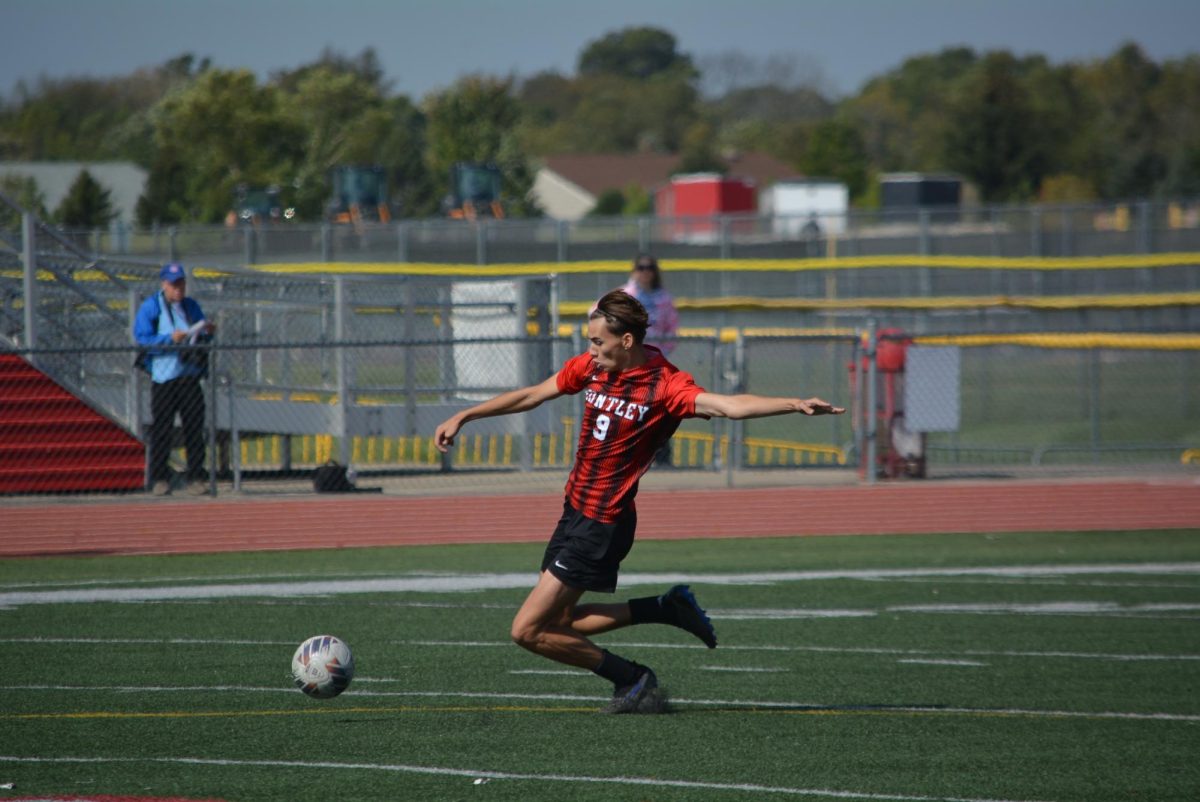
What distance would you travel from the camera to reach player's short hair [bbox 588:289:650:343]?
6301 mm

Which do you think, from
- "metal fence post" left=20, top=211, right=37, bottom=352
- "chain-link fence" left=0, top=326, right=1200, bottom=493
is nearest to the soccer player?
"chain-link fence" left=0, top=326, right=1200, bottom=493

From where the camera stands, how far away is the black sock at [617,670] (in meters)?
6.74

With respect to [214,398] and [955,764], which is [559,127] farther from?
[955,764]

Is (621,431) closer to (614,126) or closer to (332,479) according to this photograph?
(332,479)

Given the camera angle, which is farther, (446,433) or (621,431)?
(446,433)

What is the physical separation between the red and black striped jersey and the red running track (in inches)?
286

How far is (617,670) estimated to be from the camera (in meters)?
6.76

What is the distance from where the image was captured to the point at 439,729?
643cm

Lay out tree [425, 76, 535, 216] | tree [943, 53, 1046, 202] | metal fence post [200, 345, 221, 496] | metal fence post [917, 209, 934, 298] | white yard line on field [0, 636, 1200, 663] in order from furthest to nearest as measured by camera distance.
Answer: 1. tree [943, 53, 1046, 202]
2. tree [425, 76, 535, 216]
3. metal fence post [917, 209, 934, 298]
4. metal fence post [200, 345, 221, 496]
5. white yard line on field [0, 636, 1200, 663]

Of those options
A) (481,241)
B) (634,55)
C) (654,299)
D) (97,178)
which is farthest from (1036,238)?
(634,55)

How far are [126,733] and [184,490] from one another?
26.7 ft

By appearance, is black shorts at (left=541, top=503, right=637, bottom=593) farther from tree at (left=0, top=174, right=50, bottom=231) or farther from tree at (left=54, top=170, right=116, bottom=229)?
tree at (left=54, top=170, right=116, bottom=229)

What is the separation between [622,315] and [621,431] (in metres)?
0.52

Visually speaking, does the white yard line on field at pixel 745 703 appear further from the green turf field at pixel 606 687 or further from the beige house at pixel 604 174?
the beige house at pixel 604 174
